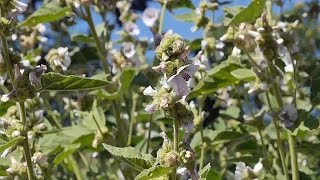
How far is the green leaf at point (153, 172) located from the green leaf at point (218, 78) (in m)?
0.78

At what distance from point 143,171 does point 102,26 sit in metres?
1.43

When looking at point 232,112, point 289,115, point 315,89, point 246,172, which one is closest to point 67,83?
point 246,172

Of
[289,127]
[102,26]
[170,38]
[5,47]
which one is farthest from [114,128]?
[170,38]

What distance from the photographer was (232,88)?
2549 mm

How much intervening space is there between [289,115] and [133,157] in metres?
0.76

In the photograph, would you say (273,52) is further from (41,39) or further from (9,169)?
(41,39)

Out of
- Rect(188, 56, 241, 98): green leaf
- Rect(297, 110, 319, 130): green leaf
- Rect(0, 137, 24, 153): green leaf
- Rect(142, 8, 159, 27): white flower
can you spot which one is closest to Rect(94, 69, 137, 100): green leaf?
Rect(188, 56, 241, 98): green leaf

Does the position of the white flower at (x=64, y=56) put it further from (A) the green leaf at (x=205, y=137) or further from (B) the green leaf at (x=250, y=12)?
(B) the green leaf at (x=250, y=12)

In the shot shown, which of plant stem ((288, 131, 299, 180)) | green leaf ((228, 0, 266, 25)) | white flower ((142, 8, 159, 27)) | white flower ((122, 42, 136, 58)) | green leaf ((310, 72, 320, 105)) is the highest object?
green leaf ((228, 0, 266, 25))

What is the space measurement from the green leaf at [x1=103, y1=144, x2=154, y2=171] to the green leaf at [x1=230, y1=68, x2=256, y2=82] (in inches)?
26.2

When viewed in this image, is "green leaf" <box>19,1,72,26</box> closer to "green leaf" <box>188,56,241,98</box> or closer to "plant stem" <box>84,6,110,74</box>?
"plant stem" <box>84,6,110,74</box>

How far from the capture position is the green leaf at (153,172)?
1.37 meters

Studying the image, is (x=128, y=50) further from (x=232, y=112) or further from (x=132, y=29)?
(x=232, y=112)

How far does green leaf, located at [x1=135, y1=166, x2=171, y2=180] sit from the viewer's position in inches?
54.1
